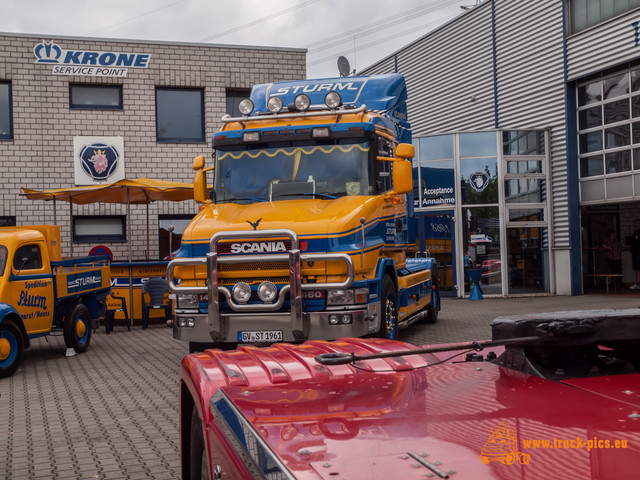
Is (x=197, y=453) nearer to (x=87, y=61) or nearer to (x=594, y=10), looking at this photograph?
(x=87, y=61)

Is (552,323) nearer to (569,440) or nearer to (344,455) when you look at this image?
(569,440)

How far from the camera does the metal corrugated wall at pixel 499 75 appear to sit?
2334cm

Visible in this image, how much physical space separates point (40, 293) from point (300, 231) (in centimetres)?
469

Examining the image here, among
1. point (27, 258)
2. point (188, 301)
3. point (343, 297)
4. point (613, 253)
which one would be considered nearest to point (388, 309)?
point (343, 297)

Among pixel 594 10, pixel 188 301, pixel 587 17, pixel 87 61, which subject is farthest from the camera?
pixel 587 17

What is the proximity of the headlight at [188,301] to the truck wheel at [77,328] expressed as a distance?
3.61 meters

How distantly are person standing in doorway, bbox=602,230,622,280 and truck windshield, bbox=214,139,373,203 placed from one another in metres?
16.2

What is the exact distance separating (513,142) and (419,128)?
8.34 meters

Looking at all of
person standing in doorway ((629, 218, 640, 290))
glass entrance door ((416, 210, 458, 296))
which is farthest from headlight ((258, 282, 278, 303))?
person standing in doorway ((629, 218, 640, 290))

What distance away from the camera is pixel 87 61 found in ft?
65.6

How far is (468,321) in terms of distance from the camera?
52.6 ft

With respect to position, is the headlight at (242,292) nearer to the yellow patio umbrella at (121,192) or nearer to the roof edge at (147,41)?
the yellow patio umbrella at (121,192)

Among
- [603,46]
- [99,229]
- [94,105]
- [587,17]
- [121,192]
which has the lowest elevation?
[99,229]

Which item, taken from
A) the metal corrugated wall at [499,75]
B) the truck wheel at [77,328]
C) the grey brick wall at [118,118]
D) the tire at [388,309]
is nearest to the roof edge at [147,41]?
the grey brick wall at [118,118]
